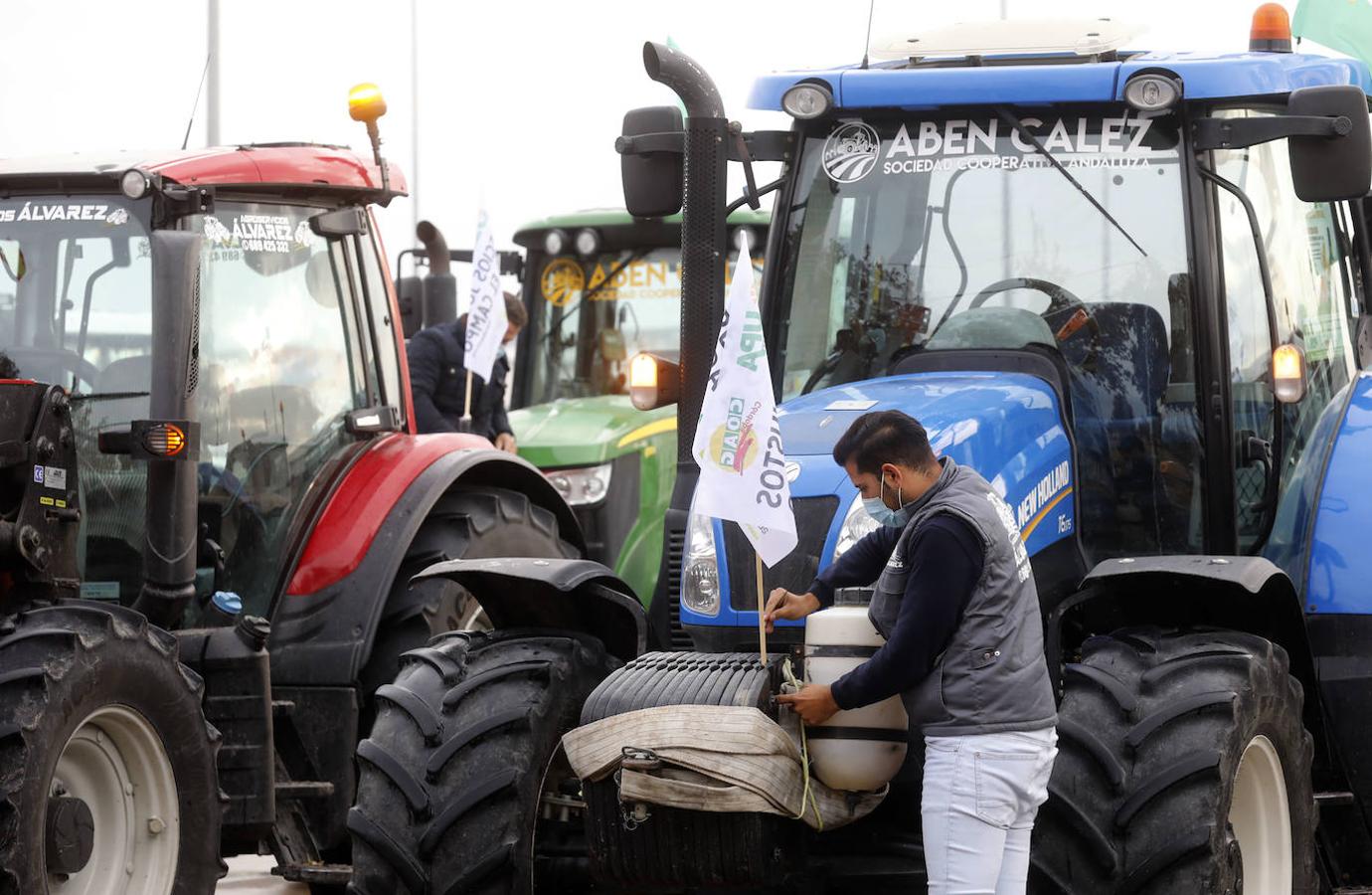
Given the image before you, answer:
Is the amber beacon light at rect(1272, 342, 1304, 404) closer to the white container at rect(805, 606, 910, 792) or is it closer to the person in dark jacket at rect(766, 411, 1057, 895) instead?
the person in dark jacket at rect(766, 411, 1057, 895)

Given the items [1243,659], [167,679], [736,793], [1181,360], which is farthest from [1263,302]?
[167,679]

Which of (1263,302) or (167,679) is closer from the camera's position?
(167,679)

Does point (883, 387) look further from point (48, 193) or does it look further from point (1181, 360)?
point (48, 193)

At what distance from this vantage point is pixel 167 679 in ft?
18.3

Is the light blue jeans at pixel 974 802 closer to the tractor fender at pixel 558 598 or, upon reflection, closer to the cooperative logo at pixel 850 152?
the tractor fender at pixel 558 598

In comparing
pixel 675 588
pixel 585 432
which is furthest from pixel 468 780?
pixel 585 432

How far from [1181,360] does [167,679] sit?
2.95m

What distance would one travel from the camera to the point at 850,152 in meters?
6.09

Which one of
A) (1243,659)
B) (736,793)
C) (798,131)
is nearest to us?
(736,793)

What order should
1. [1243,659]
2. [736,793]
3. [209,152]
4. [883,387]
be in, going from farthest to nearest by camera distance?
[209,152]
[883,387]
[1243,659]
[736,793]

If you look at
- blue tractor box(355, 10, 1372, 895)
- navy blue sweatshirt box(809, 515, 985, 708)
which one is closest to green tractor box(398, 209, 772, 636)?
blue tractor box(355, 10, 1372, 895)

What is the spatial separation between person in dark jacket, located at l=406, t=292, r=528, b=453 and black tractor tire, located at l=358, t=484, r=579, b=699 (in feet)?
9.79

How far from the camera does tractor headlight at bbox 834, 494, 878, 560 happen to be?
5.19 metres

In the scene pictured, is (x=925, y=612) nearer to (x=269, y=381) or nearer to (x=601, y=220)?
(x=269, y=381)
